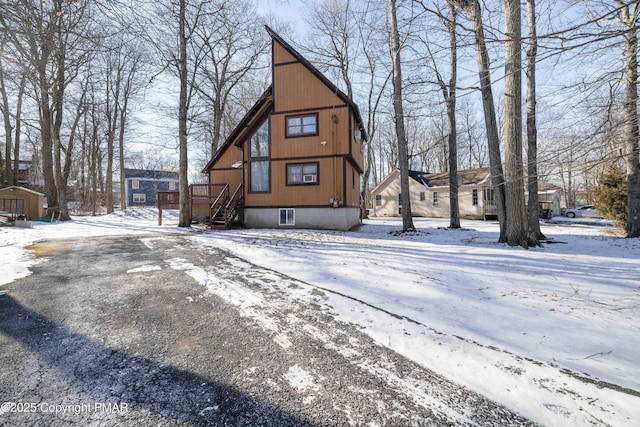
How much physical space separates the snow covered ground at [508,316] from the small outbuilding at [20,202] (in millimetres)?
13594

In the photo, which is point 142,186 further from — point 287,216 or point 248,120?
point 287,216

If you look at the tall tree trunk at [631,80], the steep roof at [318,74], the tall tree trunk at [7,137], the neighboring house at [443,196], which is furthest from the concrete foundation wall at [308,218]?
the neighboring house at [443,196]

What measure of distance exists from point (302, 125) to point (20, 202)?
53.3 ft

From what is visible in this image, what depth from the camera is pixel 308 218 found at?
12.3m

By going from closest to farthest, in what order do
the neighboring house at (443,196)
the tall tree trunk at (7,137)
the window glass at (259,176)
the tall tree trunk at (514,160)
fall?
the tall tree trunk at (514,160)
the window glass at (259,176)
the tall tree trunk at (7,137)
the neighboring house at (443,196)

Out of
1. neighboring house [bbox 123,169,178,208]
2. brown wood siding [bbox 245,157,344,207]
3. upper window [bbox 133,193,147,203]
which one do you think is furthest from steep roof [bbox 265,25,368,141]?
upper window [bbox 133,193,147,203]

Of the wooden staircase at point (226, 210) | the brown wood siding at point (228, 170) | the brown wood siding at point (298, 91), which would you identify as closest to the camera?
the wooden staircase at point (226, 210)

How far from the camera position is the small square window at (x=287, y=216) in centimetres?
1249

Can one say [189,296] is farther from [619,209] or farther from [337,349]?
[619,209]

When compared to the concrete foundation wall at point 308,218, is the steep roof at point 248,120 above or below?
above

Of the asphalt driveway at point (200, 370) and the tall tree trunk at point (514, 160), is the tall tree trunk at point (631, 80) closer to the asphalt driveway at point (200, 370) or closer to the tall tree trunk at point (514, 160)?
the tall tree trunk at point (514, 160)

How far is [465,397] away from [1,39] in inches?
336

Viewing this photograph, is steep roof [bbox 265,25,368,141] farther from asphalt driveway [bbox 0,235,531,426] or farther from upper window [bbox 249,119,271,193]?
asphalt driveway [bbox 0,235,531,426]

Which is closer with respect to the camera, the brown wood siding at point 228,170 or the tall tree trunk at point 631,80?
the tall tree trunk at point 631,80
